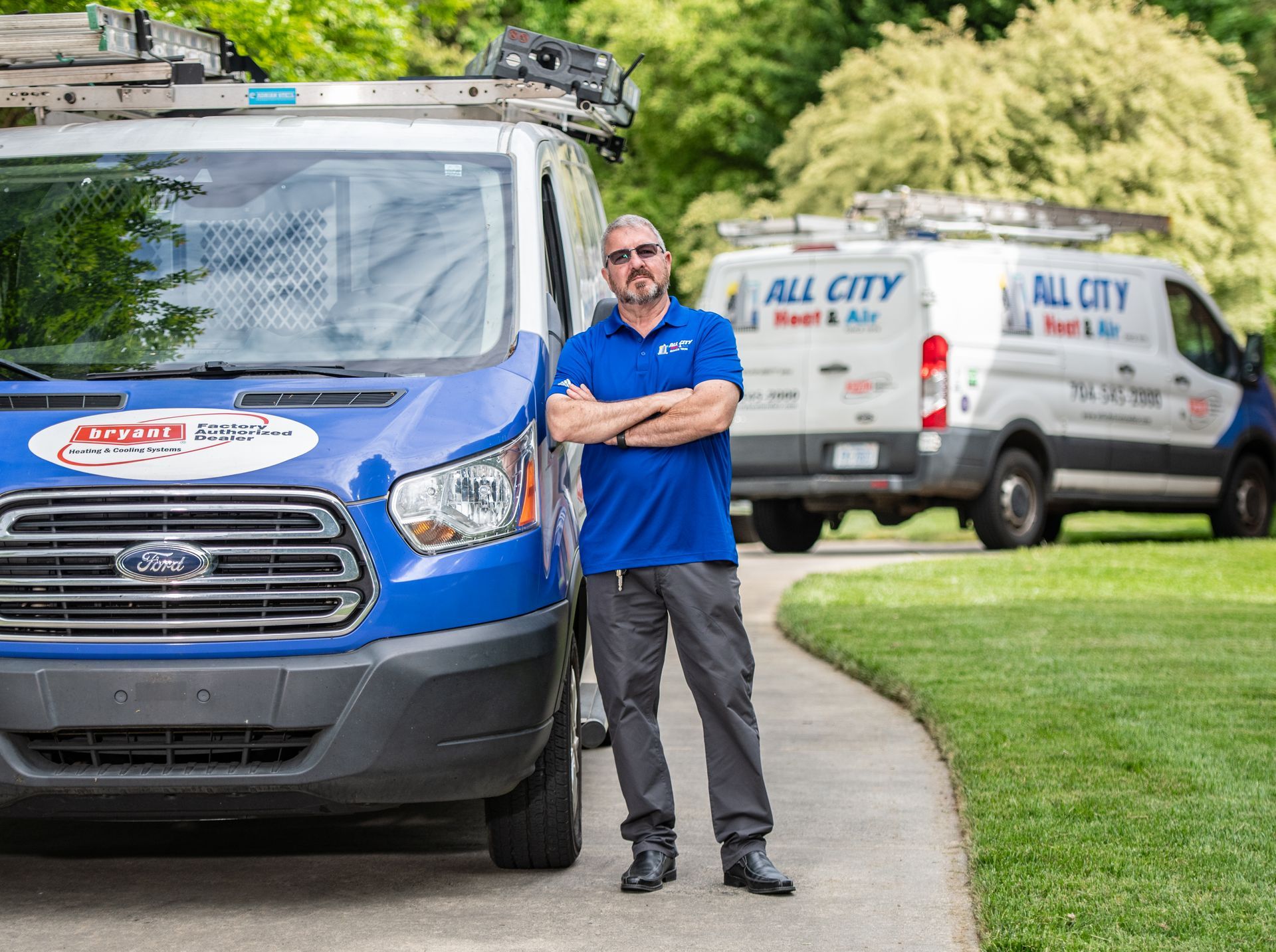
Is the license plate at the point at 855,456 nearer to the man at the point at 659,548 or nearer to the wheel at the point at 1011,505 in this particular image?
the wheel at the point at 1011,505

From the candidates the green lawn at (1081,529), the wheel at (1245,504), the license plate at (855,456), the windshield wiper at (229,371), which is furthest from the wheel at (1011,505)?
the windshield wiper at (229,371)

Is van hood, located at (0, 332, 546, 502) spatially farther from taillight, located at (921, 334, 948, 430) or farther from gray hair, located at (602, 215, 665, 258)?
taillight, located at (921, 334, 948, 430)

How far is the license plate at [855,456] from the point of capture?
15172 millimetres

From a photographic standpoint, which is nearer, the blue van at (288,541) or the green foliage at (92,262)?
the blue van at (288,541)

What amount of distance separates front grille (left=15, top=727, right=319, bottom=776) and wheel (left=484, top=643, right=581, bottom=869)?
2.90ft

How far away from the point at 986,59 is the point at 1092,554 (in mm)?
15780

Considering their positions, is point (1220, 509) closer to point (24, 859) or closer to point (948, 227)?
point (948, 227)

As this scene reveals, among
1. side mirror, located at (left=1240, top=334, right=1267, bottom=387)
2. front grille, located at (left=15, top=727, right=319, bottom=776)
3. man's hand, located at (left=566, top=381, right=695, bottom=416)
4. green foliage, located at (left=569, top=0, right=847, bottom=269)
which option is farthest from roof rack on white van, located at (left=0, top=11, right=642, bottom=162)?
green foliage, located at (left=569, top=0, right=847, bottom=269)

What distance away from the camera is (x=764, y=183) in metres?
39.8

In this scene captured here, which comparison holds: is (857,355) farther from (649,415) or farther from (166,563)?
(166,563)

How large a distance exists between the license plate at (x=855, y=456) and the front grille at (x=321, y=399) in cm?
1021

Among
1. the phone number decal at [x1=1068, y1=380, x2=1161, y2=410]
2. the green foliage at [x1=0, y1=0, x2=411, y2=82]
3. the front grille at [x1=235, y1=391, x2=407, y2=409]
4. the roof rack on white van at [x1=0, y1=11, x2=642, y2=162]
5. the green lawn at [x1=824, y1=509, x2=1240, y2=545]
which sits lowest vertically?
the green lawn at [x1=824, y1=509, x2=1240, y2=545]

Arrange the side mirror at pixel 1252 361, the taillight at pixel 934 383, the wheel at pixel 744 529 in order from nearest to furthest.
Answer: the taillight at pixel 934 383, the side mirror at pixel 1252 361, the wheel at pixel 744 529

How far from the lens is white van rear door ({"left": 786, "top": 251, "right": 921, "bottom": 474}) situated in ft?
49.4
